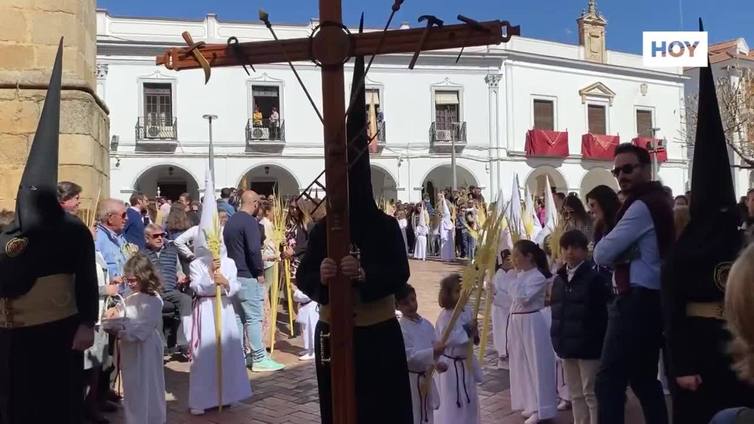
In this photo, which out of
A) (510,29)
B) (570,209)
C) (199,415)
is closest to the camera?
(510,29)

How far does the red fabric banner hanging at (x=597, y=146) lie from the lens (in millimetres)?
35562

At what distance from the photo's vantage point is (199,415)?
5.80 meters

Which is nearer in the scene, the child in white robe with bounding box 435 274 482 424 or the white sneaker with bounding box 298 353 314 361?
the child in white robe with bounding box 435 274 482 424

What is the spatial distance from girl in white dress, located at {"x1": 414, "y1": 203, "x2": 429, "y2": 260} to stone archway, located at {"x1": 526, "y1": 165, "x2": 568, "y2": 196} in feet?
44.6

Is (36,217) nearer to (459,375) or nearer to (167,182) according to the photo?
(459,375)

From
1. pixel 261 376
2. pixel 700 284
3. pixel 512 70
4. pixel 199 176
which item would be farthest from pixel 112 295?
pixel 512 70

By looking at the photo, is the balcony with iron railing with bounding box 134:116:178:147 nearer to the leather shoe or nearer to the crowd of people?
the crowd of people

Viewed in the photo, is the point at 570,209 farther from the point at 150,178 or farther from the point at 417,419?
the point at 150,178

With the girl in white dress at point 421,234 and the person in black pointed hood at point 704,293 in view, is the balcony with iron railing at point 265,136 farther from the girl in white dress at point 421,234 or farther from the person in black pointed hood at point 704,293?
the person in black pointed hood at point 704,293


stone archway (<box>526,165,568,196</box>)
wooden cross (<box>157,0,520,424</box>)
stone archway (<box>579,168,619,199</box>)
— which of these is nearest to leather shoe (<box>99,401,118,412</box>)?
wooden cross (<box>157,0,520,424</box>)

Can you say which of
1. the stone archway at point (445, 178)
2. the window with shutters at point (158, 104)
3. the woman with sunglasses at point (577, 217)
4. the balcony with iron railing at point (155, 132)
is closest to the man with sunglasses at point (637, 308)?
the woman with sunglasses at point (577, 217)

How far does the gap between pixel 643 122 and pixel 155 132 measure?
25782 mm

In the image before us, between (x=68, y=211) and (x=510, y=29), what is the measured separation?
3215 mm

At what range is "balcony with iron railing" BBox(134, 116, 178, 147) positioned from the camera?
2916 centimetres
